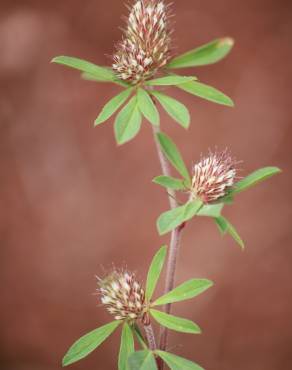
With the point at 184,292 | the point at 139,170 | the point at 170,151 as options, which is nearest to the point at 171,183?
the point at 170,151

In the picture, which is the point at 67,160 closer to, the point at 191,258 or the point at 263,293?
the point at 191,258

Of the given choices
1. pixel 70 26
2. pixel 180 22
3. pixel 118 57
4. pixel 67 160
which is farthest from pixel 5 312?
pixel 118 57

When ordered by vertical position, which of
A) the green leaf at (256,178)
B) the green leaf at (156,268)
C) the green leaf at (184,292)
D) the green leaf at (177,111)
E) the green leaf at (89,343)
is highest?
the green leaf at (177,111)

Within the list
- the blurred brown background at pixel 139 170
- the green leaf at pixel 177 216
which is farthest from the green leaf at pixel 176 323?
the blurred brown background at pixel 139 170

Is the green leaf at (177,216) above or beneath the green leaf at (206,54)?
beneath

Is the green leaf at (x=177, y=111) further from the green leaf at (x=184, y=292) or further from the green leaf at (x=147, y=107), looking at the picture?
the green leaf at (x=184, y=292)
